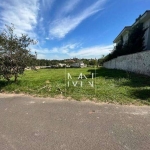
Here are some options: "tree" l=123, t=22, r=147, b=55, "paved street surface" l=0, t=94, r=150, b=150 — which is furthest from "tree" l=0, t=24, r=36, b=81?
"tree" l=123, t=22, r=147, b=55

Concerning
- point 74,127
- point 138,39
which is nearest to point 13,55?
point 74,127

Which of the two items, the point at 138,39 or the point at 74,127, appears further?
the point at 138,39

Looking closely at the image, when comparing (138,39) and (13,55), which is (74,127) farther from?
(138,39)

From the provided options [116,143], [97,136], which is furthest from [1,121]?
[116,143]

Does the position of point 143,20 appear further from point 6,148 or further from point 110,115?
point 6,148

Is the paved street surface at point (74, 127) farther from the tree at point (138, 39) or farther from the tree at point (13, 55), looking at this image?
the tree at point (138, 39)

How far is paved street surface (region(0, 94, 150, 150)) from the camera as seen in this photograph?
2330mm

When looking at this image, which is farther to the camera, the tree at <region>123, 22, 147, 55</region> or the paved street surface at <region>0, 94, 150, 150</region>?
the tree at <region>123, 22, 147, 55</region>

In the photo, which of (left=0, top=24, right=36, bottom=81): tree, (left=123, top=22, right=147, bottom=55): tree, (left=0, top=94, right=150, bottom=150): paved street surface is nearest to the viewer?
(left=0, top=94, right=150, bottom=150): paved street surface

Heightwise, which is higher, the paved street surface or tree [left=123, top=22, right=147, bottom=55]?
tree [left=123, top=22, right=147, bottom=55]

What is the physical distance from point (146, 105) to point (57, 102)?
272cm

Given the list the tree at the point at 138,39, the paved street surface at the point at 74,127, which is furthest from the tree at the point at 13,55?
the tree at the point at 138,39

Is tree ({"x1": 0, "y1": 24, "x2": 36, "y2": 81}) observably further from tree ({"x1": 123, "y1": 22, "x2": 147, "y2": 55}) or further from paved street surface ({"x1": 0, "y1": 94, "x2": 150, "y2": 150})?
tree ({"x1": 123, "y1": 22, "x2": 147, "y2": 55})

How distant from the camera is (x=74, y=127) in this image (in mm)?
2904
